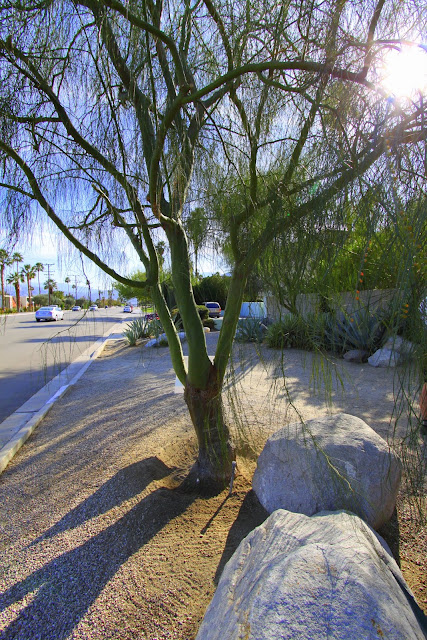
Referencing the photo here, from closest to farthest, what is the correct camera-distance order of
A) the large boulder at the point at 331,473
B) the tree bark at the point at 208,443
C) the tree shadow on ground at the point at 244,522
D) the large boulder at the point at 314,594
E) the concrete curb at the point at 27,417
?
the large boulder at the point at 314,594, the large boulder at the point at 331,473, the tree shadow on ground at the point at 244,522, the tree bark at the point at 208,443, the concrete curb at the point at 27,417

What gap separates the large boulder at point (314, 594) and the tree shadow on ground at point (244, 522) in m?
0.79

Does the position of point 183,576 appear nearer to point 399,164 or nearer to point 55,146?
point 399,164

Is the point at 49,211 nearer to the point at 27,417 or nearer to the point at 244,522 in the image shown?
the point at 244,522

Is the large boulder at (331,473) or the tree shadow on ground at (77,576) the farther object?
the large boulder at (331,473)

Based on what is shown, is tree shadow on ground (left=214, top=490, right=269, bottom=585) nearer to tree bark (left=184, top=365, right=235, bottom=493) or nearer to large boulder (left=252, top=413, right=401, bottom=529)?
large boulder (left=252, top=413, right=401, bottom=529)

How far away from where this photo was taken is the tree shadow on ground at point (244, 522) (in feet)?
9.49

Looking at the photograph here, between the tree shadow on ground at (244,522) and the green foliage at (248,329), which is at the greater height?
the green foliage at (248,329)

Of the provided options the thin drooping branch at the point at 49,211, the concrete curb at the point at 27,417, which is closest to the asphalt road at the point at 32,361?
the concrete curb at the point at 27,417

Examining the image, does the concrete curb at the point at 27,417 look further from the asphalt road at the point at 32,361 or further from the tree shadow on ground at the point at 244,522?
the tree shadow on ground at the point at 244,522

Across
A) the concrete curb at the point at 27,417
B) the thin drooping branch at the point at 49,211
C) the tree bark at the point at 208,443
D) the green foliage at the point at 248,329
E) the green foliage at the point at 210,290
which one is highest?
the thin drooping branch at the point at 49,211

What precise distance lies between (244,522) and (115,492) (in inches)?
A: 48.6

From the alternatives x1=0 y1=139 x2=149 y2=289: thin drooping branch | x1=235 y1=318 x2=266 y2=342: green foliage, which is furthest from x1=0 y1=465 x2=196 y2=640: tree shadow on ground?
x1=0 y1=139 x2=149 y2=289: thin drooping branch

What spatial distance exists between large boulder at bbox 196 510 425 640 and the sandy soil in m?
0.57

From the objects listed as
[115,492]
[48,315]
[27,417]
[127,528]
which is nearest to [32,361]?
[27,417]
